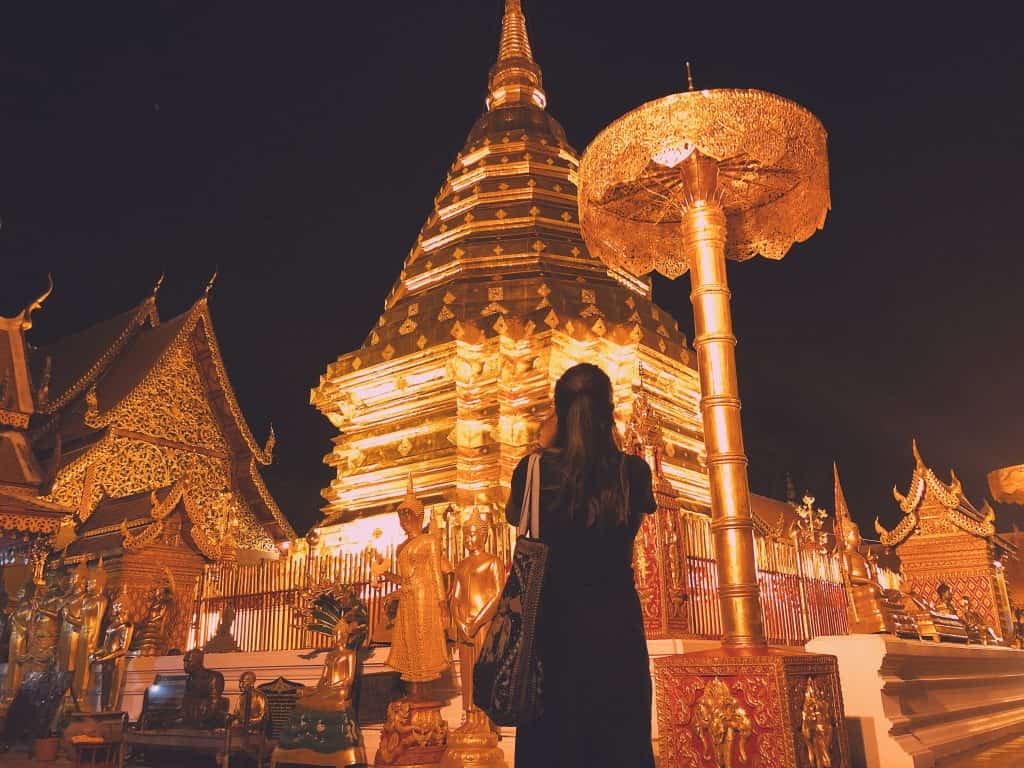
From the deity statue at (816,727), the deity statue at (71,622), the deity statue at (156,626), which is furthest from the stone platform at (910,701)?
the deity statue at (71,622)

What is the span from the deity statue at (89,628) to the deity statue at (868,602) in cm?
625

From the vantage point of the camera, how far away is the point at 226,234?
17.5m

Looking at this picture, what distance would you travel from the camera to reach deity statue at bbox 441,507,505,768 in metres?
4.68

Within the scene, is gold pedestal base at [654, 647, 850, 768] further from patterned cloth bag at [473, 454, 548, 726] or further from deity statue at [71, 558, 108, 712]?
deity statue at [71, 558, 108, 712]

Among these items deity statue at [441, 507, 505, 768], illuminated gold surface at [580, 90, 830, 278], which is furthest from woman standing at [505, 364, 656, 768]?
illuminated gold surface at [580, 90, 830, 278]

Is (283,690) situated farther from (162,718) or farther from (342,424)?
(342,424)

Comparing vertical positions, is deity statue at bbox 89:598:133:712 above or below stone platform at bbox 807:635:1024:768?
above

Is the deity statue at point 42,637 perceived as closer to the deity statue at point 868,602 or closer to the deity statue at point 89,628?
the deity statue at point 89,628

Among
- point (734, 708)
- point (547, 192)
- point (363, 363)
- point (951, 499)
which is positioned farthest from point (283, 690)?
point (951, 499)

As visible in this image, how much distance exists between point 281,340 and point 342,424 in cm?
833

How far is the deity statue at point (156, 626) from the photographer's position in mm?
7629

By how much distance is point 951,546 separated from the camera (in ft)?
39.4

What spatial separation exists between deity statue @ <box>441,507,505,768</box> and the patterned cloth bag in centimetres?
254

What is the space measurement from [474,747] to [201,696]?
293cm
